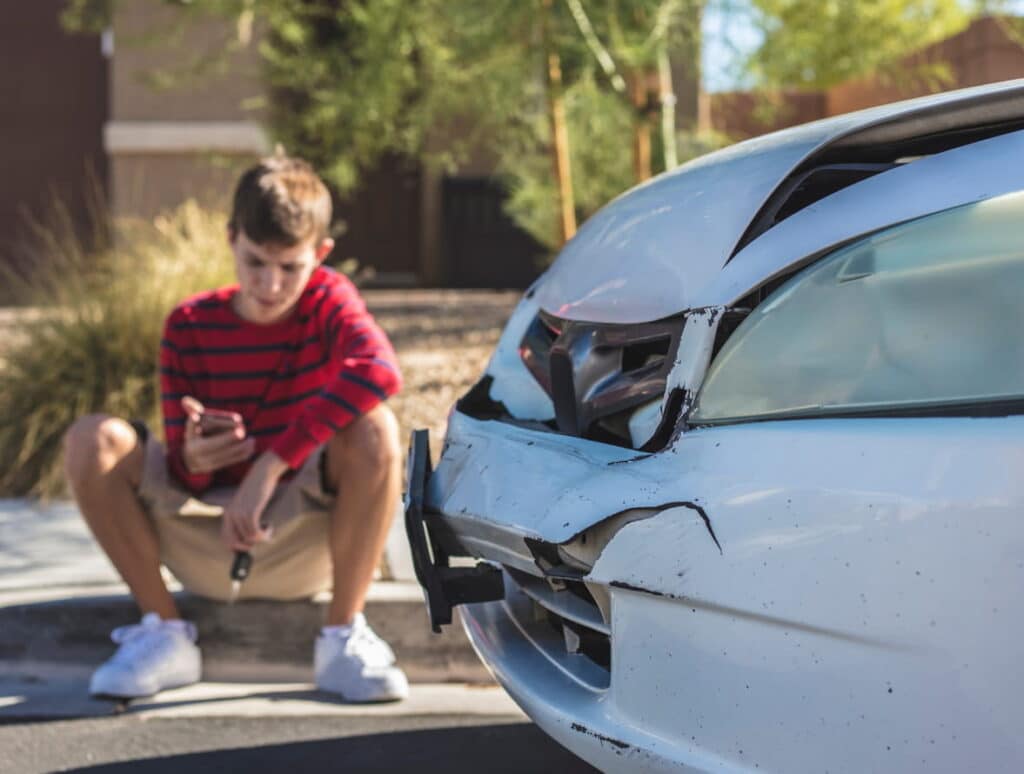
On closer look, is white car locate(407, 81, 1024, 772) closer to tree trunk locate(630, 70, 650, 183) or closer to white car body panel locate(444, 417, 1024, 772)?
white car body panel locate(444, 417, 1024, 772)

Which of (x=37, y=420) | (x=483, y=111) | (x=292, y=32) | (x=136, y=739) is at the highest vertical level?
(x=292, y=32)

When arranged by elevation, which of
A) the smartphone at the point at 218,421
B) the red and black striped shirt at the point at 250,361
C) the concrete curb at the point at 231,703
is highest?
the red and black striped shirt at the point at 250,361

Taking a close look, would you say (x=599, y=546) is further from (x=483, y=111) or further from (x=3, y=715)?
(x=483, y=111)

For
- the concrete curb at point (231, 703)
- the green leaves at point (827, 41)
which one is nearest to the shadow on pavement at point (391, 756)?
the concrete curb at point (231, 703)

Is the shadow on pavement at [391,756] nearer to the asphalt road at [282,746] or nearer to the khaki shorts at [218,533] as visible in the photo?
the asphalt road at [282,746]

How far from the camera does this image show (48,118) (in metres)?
13.9

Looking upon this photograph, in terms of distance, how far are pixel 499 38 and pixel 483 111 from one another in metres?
1.55

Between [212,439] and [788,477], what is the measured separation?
1.90m

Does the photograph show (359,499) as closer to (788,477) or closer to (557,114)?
(788,477)

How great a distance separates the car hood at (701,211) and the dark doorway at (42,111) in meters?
12.5

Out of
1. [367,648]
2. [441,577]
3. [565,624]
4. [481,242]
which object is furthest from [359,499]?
[481,242]

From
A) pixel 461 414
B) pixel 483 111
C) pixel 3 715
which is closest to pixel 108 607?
pixel 3 715

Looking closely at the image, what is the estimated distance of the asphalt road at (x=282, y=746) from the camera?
9.19 feet

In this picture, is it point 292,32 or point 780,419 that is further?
point 292,32
